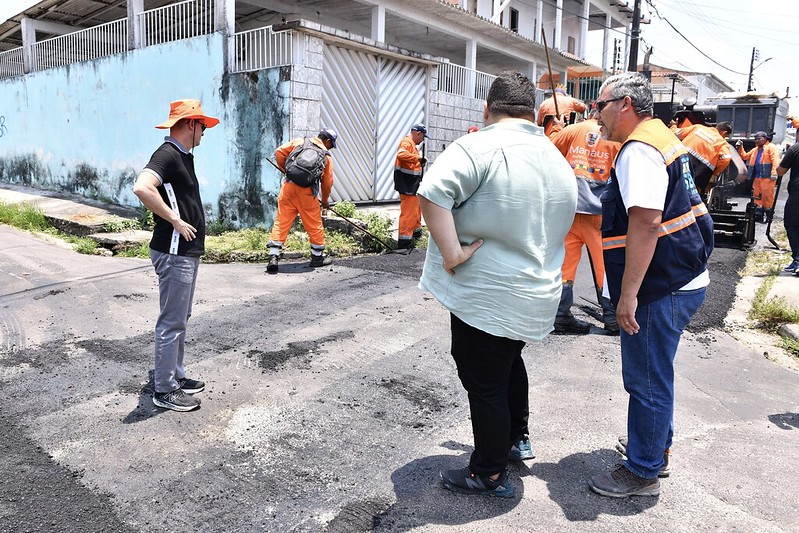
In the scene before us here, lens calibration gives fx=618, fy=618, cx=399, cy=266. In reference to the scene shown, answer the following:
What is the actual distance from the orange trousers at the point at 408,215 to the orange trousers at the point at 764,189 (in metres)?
6.47

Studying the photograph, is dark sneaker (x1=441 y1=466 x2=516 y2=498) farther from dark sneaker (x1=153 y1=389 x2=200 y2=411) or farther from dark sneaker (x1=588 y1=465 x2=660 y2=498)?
dark sneaker (x1=153 y1=389 x2=200 y2=411)

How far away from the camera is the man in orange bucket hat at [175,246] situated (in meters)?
3.53

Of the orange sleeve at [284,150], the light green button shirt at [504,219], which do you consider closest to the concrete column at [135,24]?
the orange sleeve at [284,150]

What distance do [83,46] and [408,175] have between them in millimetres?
9418

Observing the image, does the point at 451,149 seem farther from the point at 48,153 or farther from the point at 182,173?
the point at 48,153

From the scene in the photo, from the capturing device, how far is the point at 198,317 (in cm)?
550

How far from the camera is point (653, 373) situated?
106 inches

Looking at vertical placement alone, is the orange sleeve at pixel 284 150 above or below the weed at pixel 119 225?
above

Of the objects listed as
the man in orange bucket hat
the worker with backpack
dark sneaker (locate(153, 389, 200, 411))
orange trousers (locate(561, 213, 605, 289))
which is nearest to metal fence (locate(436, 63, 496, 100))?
the worker with backpack

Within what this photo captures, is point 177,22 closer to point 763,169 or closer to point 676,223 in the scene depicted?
point 763,169

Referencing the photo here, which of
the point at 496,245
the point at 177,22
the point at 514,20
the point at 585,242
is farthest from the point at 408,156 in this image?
the point at 514,20

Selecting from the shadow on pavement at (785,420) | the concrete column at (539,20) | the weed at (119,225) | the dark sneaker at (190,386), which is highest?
the concrete column at (539,20)

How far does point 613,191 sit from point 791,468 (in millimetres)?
1750

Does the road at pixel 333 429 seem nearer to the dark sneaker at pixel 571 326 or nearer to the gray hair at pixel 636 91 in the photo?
the dark sneaker at pixel 571 326
